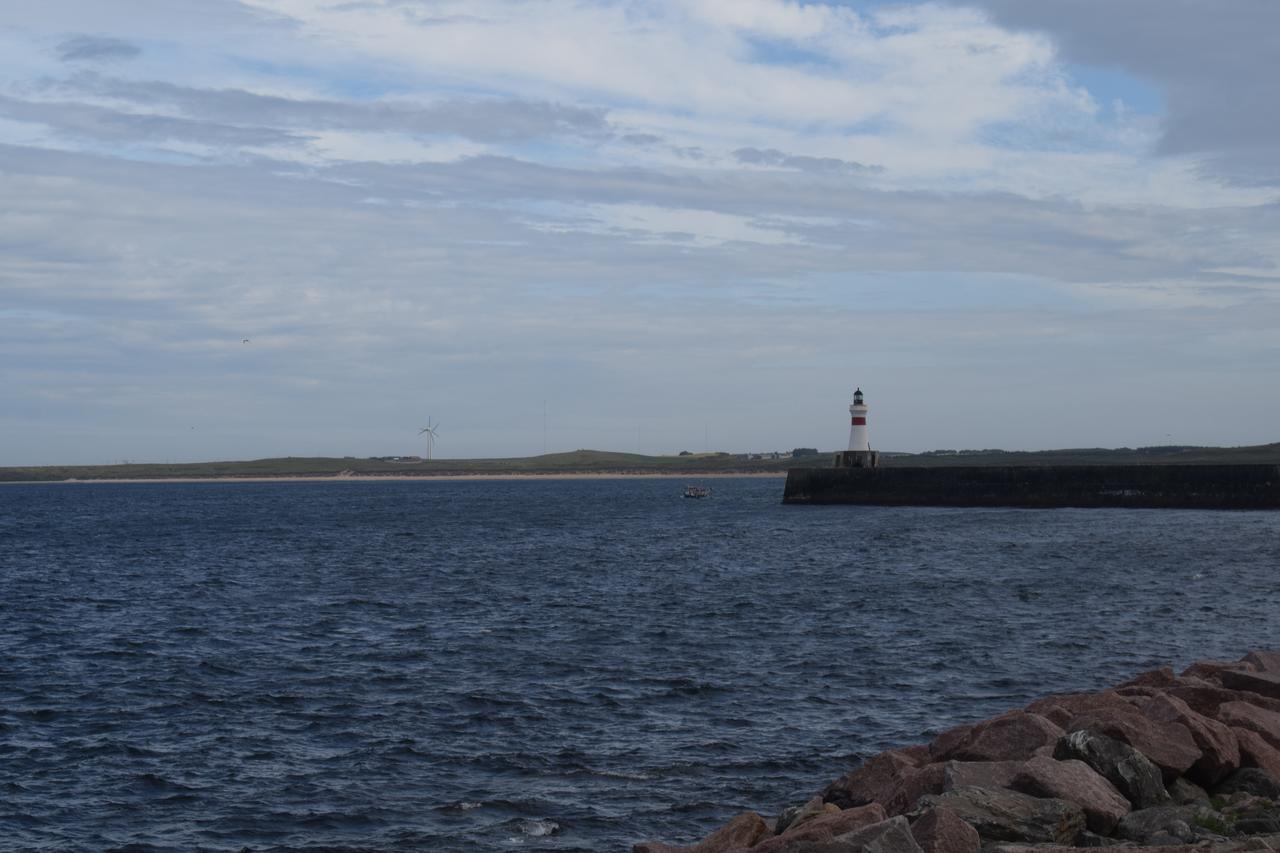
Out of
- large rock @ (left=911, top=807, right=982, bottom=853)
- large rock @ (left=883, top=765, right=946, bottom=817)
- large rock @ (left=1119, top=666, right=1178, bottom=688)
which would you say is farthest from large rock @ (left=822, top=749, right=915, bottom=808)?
large rock @ (left=1119, top=666, right=1178, bottom=688)

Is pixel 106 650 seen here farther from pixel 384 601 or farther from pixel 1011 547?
pixel 1011 547

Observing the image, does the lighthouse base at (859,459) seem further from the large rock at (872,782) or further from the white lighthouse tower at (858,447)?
the large rock at (872,782)

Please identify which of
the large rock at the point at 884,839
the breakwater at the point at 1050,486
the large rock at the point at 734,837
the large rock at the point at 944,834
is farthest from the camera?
the breakwater at the point at 1050,486

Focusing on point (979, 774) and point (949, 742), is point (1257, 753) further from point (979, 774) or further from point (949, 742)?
point (979, 774)

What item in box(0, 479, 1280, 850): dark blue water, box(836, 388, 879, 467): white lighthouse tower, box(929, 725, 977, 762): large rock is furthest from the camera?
box(836, 388, 879, 467): white lighthouse tower

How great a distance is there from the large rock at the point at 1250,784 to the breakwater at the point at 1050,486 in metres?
59.6

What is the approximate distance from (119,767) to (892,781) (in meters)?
9.25

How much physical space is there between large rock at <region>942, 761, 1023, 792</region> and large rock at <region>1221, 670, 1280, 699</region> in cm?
580

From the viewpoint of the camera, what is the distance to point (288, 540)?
60531mm

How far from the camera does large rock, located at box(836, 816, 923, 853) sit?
350 inches

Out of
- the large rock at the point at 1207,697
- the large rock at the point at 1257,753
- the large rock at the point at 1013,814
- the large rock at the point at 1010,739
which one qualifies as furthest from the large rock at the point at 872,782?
the large rock at the point at 1207,697

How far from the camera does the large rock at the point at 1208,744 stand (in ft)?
39.2

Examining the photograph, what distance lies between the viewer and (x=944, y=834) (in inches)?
364

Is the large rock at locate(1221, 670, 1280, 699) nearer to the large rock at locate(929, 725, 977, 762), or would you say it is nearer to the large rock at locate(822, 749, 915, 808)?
the large rock at locate(929, 725, 977, 762)
